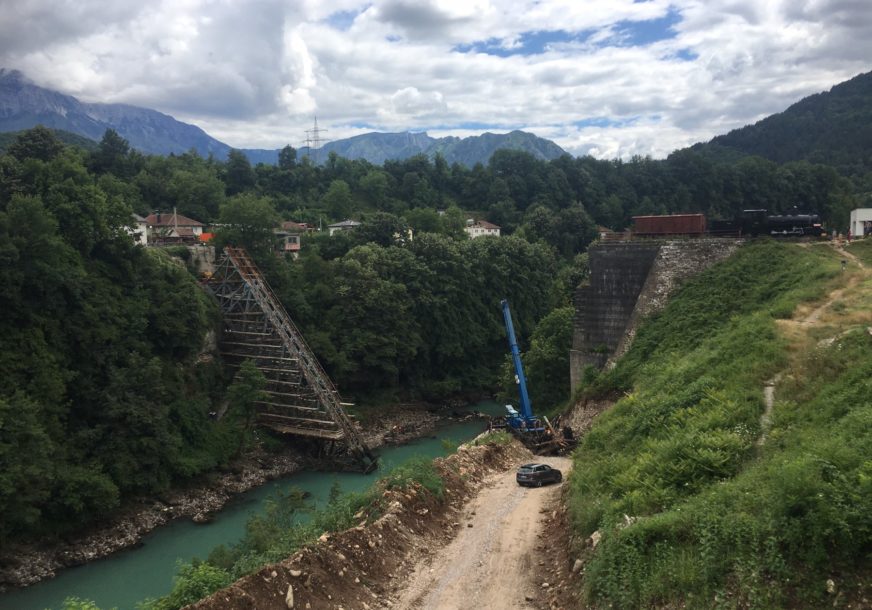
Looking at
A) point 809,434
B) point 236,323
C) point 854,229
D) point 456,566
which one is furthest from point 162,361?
point 854,229

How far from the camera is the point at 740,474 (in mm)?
11016

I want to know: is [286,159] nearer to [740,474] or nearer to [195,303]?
[195,303]

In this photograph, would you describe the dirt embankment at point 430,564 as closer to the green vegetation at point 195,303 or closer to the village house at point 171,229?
the green vegetation at point 195,303

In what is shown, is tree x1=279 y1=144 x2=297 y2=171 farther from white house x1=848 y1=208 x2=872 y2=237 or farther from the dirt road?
the dirt road

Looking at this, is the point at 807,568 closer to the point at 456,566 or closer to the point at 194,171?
the point at 456,566

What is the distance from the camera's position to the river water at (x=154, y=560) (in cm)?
2014

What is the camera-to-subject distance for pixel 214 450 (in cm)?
3141

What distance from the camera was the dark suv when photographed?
1844 centimetres

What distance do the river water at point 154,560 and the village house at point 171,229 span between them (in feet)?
73.0

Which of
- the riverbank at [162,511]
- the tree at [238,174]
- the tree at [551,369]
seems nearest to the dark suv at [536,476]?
the riverbank at [162,511]

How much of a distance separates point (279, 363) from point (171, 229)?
755 inches

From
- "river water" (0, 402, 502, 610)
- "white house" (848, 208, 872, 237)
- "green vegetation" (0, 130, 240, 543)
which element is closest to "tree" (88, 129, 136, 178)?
"green vegetation" (0, 130, 240, 543)

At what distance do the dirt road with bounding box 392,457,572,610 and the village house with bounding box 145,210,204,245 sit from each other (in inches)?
1388

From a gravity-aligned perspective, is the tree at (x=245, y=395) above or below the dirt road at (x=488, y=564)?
below
